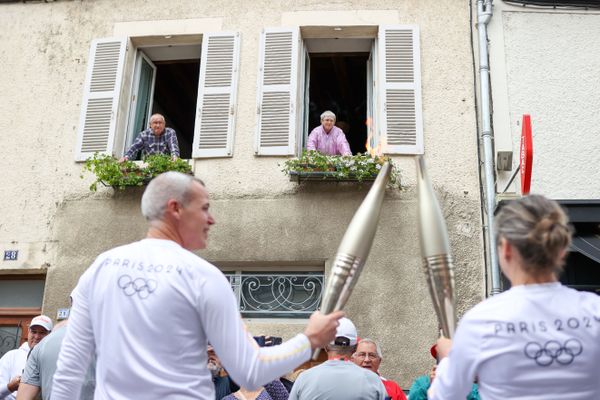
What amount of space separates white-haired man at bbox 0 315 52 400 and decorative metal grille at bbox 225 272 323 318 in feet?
7.37

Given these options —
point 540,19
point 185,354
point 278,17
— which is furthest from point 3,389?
point 540,19

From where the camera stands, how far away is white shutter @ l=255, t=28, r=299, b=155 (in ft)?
27.3

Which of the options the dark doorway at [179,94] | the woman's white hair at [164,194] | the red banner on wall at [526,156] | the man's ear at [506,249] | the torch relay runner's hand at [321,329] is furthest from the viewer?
the dark doorway at [179,94]

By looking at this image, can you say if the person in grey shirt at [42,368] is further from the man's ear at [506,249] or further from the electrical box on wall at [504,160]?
the electrical box on wall at [504,160]

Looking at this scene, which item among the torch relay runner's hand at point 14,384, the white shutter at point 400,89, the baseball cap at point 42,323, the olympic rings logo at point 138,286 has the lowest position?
the torch relay runner's hand at point 14,384

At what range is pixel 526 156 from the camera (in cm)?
721

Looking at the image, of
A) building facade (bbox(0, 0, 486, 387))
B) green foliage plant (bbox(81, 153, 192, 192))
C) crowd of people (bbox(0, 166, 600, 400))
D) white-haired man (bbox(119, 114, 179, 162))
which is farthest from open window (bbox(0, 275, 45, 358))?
crowd of people (bbox(0, 166, 600, 400))

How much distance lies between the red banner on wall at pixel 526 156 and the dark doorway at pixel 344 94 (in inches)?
140

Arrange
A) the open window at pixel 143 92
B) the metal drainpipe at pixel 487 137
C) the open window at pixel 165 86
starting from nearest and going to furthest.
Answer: the metal drainpipe at pixel 487 137 → the open window at pixel 143 92 → the open window at pixel 165 86

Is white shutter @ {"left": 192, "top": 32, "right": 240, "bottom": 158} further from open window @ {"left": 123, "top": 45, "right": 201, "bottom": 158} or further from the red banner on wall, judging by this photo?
the red banner on wall

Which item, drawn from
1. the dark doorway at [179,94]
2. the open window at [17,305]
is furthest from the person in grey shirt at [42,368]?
the dark doorway at [179,94]

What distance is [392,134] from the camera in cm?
824

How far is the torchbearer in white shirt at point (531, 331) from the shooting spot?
2062 mm

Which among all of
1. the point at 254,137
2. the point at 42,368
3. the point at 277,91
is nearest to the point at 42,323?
the point at 42,368
